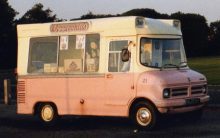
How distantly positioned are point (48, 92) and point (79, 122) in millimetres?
1328

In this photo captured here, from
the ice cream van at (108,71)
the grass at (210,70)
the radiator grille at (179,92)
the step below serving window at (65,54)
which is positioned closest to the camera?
the radiator grille at (179,92)

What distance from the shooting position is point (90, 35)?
17.8m

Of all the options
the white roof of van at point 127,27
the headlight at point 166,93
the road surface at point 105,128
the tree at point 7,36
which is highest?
the tree at point 7,36

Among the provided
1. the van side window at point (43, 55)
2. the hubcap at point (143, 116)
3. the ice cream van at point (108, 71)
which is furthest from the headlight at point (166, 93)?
the van side window at point (43, 55)

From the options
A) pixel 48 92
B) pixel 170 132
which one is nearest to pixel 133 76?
pixel 170 132

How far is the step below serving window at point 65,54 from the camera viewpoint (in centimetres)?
1767

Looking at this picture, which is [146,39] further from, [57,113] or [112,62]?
[57,113]

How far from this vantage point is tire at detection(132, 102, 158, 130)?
53.0 feet

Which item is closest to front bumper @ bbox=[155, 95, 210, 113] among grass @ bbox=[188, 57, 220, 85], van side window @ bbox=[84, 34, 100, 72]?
van side window @ bbox=[84, 34, 100, 72]

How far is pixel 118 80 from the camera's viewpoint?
55.7 feet

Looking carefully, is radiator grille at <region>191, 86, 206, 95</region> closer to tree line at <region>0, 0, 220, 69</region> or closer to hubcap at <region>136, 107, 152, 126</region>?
hubcap at <region>136, 107, 152, 126</region>

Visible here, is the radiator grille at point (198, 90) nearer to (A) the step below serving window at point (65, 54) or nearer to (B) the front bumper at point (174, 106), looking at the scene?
(B) the front bumper at point (174, 106)

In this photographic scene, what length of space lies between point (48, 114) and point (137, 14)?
78345 millimetres

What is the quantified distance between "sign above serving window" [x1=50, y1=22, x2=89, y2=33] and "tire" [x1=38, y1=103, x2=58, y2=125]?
203cm
